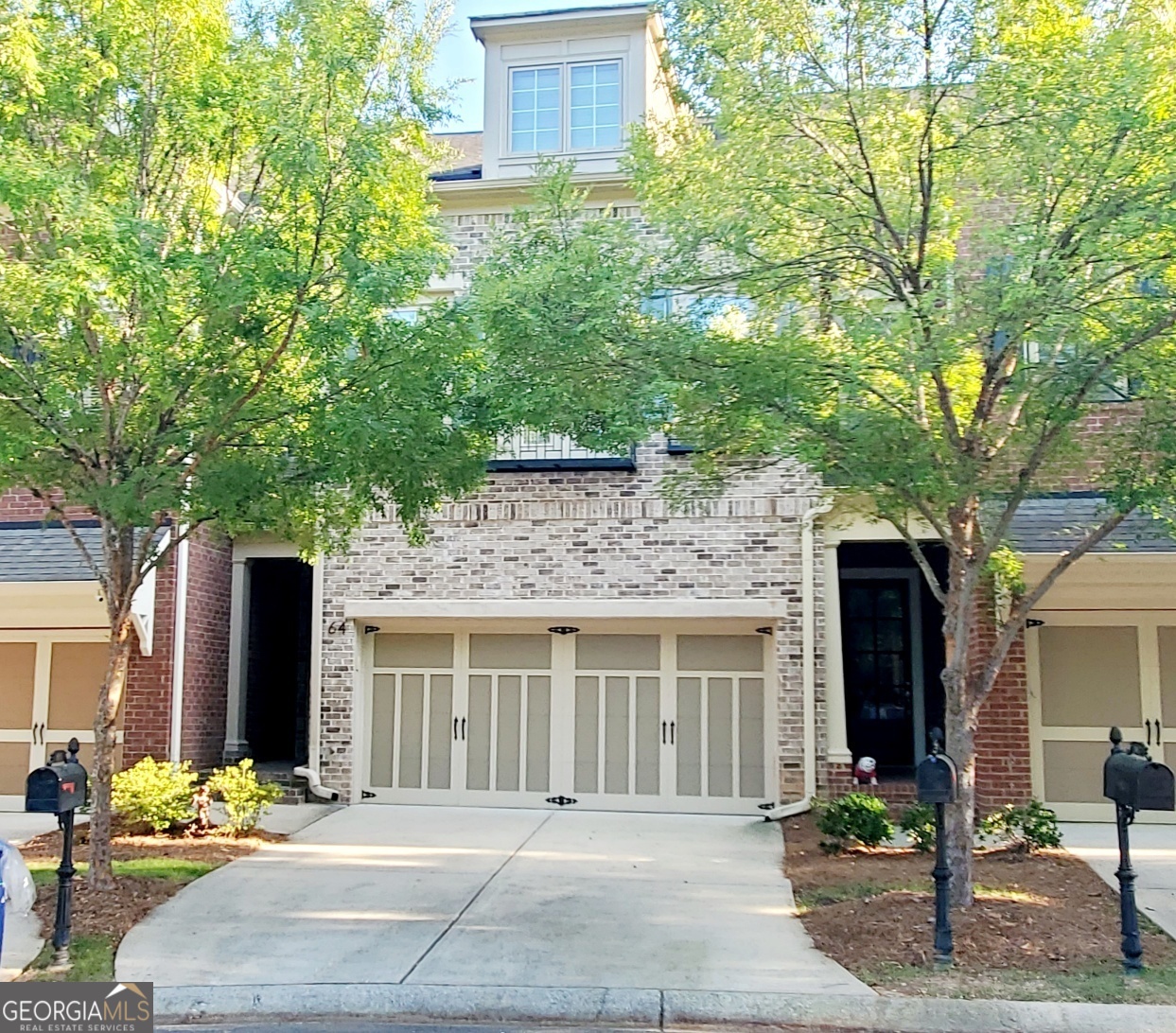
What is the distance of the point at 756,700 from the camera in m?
12.7

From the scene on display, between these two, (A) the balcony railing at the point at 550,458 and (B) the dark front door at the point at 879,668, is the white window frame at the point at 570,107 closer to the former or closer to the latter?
(A) the balcony railing at the point at 550,458

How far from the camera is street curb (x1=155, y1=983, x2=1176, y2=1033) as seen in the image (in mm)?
5840

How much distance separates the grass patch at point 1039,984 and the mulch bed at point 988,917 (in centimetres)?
11

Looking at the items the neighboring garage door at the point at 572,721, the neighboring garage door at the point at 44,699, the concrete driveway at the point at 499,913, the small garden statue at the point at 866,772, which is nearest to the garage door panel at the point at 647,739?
the neighboring garage door at the point at 572,721

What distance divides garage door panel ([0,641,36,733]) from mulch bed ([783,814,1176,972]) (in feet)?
30.6

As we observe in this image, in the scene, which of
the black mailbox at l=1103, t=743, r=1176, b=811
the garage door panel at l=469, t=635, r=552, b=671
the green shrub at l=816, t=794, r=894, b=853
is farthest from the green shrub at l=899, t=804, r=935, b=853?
the garage door panel at l=469, t=635, r=552, b=671

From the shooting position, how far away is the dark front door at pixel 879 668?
14352 mm

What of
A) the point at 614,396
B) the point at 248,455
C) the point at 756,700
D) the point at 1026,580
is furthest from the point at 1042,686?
the point at 248,455

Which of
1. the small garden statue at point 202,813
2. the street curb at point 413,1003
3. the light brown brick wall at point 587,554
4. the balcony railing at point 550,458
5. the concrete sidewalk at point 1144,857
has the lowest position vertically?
the street curb at point 413,1003

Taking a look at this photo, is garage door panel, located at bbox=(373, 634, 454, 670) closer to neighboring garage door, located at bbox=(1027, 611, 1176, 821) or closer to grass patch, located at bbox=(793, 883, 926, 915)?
grass patch, located at bbox=(793, 883, 926, 915)

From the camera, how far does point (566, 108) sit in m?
13.8

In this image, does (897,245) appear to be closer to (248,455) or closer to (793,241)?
(793,241)

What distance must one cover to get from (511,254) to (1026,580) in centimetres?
632

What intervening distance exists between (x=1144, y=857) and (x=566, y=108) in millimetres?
10561
